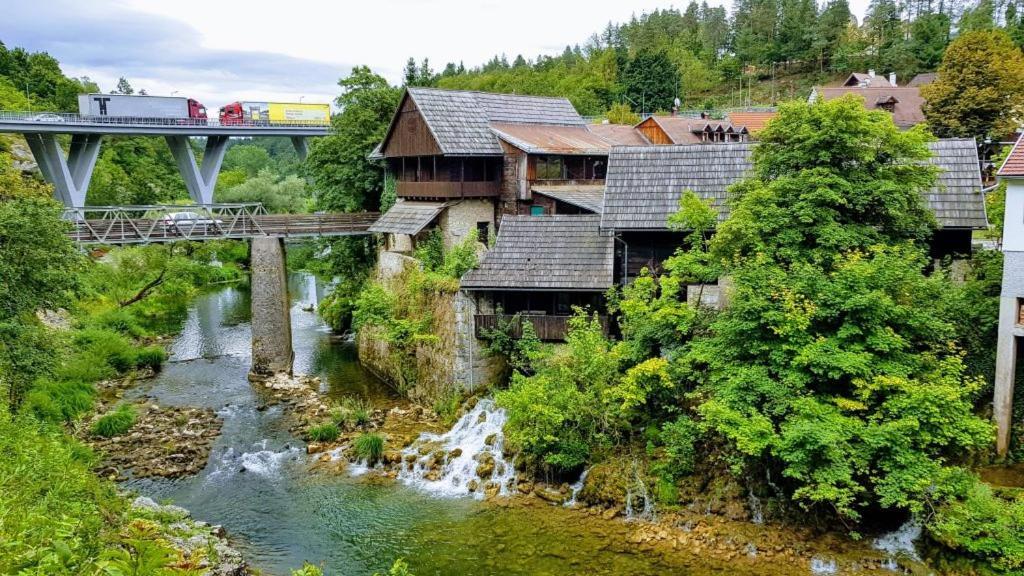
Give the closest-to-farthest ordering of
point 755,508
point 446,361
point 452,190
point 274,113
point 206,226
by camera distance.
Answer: point 755,508, point 446,361, point 452,190, point 206,226, point 274,113

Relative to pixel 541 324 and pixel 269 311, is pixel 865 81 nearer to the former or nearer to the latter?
pixel 541 324

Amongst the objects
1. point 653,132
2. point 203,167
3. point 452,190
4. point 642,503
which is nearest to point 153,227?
point 452,190

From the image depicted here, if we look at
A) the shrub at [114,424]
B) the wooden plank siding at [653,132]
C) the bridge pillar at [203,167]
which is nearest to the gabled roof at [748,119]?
the wooden plank siding at [653,132]

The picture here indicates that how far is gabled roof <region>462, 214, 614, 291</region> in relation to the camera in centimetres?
2430

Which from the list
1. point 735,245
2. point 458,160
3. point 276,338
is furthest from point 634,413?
point 276,338

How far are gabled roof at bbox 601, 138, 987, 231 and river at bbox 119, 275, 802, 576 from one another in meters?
10.5

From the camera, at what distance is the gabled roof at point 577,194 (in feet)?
93.6

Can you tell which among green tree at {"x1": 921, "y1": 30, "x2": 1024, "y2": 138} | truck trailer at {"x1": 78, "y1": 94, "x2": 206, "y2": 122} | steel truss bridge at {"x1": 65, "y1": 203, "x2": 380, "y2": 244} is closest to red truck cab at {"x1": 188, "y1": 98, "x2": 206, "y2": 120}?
truck trailer at {"x1": 78, "y1": 94, "x2": 206, "y2": 122}

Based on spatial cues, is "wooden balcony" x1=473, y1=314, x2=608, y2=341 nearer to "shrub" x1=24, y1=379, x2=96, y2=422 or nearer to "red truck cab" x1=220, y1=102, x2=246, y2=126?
"shrub" x1=24, y1=379, x2=96, y2=422

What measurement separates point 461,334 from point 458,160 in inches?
409

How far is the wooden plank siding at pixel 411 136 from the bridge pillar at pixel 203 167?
24779 mm

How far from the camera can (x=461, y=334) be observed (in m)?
25.7

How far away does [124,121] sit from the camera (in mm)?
48938

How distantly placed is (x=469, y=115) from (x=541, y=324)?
1378 centimetres
